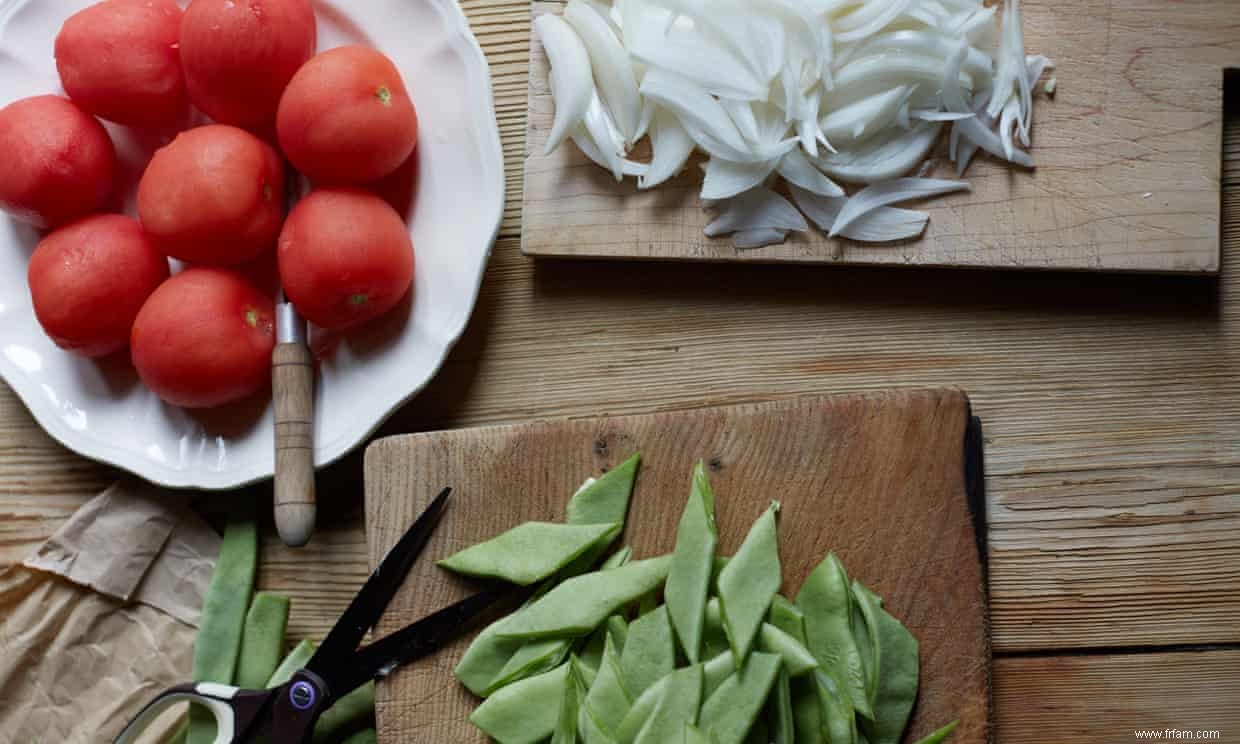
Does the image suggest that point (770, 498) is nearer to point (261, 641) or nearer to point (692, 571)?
point (692, 571)

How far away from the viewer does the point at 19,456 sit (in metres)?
1.50

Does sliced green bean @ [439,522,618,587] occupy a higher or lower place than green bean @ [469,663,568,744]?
higher

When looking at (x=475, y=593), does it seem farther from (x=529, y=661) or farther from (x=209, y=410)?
(x=209, y=410)

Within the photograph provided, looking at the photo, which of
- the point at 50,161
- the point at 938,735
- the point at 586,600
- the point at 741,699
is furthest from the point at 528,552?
the point at 50,161

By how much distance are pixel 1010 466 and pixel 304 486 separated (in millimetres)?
892

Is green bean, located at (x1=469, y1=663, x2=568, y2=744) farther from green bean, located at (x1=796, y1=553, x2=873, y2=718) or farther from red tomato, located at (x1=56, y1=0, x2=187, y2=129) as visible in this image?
red tomato, located at (x1=56, y1=0, x2=187, y2=129)

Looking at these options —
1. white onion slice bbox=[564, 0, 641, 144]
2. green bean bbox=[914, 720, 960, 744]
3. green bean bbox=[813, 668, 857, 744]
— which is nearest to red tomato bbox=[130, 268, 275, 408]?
white onion slice bbox=[564, 0, 641, 144]

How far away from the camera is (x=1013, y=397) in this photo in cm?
140

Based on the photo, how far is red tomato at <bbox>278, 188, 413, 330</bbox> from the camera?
127 centimetres

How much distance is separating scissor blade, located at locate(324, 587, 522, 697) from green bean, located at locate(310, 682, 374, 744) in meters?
0.09

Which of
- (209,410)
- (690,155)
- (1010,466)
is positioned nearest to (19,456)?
(209,410)

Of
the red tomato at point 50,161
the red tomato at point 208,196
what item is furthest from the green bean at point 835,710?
the red tomato at point 50,161

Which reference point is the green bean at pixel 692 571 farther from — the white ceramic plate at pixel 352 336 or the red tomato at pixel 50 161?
the red tomato at pixel 50 161

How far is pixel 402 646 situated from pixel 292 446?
0.93 ft
